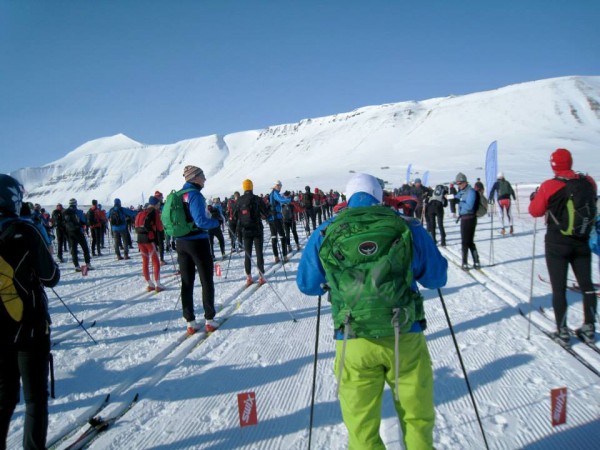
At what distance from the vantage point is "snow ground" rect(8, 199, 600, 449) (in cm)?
268

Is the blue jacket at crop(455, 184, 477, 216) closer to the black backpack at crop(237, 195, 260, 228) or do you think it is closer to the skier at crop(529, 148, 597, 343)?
the skier at crop(529, 148, 597, 343)

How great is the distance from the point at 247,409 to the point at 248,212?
4.85 meters

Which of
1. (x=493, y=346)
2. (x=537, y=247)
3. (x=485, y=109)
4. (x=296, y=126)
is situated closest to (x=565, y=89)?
(x=485, y=109)

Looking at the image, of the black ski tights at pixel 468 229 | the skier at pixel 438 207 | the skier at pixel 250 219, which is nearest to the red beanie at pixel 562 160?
the black ski tights at pixel 468 229

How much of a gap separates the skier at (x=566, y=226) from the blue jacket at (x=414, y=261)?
7.50ft

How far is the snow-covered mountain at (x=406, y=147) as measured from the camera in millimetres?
53347

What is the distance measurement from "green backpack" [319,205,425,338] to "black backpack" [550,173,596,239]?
2.62 meters


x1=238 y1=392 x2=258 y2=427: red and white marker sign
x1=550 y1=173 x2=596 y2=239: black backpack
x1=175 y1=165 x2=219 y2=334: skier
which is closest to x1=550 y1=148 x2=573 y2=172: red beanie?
x1=550 y1=173 x2=596 y2=239: black backpack

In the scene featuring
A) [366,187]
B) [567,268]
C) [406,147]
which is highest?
[406,147]

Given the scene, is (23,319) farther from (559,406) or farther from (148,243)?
(148,243)

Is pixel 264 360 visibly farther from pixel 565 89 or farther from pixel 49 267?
pixel 565 89

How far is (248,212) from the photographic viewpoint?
7.24 m

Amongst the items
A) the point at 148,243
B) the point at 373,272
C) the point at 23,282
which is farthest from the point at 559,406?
the point at 148,243

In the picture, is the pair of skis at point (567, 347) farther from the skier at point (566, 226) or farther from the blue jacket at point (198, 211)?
the blue jacket at point (198, 211)
